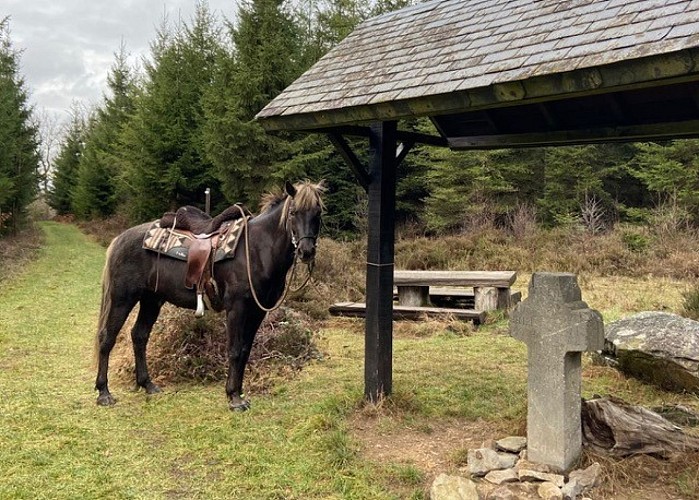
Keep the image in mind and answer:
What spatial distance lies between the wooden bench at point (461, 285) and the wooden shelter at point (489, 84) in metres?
4.18

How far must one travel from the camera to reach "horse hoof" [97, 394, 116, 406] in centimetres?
521

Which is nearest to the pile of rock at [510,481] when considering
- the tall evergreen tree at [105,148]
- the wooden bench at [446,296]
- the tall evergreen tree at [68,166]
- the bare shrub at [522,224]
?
the wooden bench at [446,296]

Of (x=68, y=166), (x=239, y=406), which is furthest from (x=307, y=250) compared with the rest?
(x=68, y=166)

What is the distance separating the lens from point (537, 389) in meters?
3.60

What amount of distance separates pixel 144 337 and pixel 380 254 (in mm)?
2878

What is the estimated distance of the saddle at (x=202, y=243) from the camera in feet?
17.3

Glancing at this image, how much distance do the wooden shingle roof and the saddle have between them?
1.22 m

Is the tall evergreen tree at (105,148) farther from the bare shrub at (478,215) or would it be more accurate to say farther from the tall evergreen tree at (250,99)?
the bare shrub at (478,215)

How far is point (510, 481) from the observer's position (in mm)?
3393

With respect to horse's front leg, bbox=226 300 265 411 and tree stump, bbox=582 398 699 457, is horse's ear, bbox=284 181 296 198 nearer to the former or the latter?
horse's front leg, bbox=226 300 265 411

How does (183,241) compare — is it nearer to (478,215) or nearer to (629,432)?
(629,432)

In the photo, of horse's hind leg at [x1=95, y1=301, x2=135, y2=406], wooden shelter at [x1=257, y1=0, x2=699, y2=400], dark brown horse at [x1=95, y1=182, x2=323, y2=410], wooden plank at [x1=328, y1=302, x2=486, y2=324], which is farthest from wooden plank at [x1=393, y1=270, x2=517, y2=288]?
horse's hind leg at [x1=95, y1=301, x2=135, y2=406]

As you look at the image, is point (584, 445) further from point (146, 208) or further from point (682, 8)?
point (146, 208)

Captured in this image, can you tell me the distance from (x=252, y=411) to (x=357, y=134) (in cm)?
290
